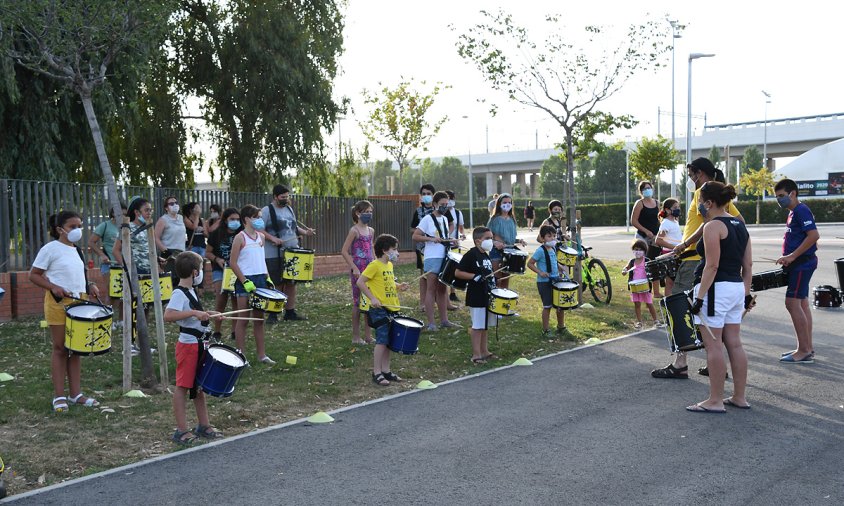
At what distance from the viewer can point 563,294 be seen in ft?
34.9

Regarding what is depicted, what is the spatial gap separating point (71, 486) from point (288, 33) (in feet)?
58.0

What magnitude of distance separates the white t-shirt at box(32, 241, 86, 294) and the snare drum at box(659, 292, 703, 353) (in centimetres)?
524

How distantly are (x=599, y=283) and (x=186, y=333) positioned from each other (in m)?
9.52

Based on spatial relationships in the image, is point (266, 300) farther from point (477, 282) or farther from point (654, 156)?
point (654, 156)

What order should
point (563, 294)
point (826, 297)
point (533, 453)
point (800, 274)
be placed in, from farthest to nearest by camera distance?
1. point (826, 297)
2. point (563, 294)
3. point (800, 274)
4. point (533, 453)

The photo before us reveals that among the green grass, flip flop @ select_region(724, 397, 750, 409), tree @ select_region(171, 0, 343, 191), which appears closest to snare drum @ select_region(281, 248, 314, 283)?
the green grass

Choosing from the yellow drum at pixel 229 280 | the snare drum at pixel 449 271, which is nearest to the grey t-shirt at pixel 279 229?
the yellow drum at pixel 229 280

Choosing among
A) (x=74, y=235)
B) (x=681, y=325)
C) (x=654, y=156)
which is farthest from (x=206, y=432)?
(x=654, y=156)

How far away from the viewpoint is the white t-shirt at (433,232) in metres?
11.3

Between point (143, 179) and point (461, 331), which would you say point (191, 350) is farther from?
point (143, 179)

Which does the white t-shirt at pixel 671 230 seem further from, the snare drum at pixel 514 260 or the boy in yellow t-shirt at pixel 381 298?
the boy in yellow t-shirt at pixel 381 298

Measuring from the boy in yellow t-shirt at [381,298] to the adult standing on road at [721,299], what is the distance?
2.95 meters

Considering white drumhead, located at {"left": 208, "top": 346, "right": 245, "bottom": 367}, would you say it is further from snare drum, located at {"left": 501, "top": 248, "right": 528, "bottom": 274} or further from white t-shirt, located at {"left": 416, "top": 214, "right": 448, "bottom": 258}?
snare drum, located at {"left": 501, "top": 248, "right": 528, "bottom": 274}

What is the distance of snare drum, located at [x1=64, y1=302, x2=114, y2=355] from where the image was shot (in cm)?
695
